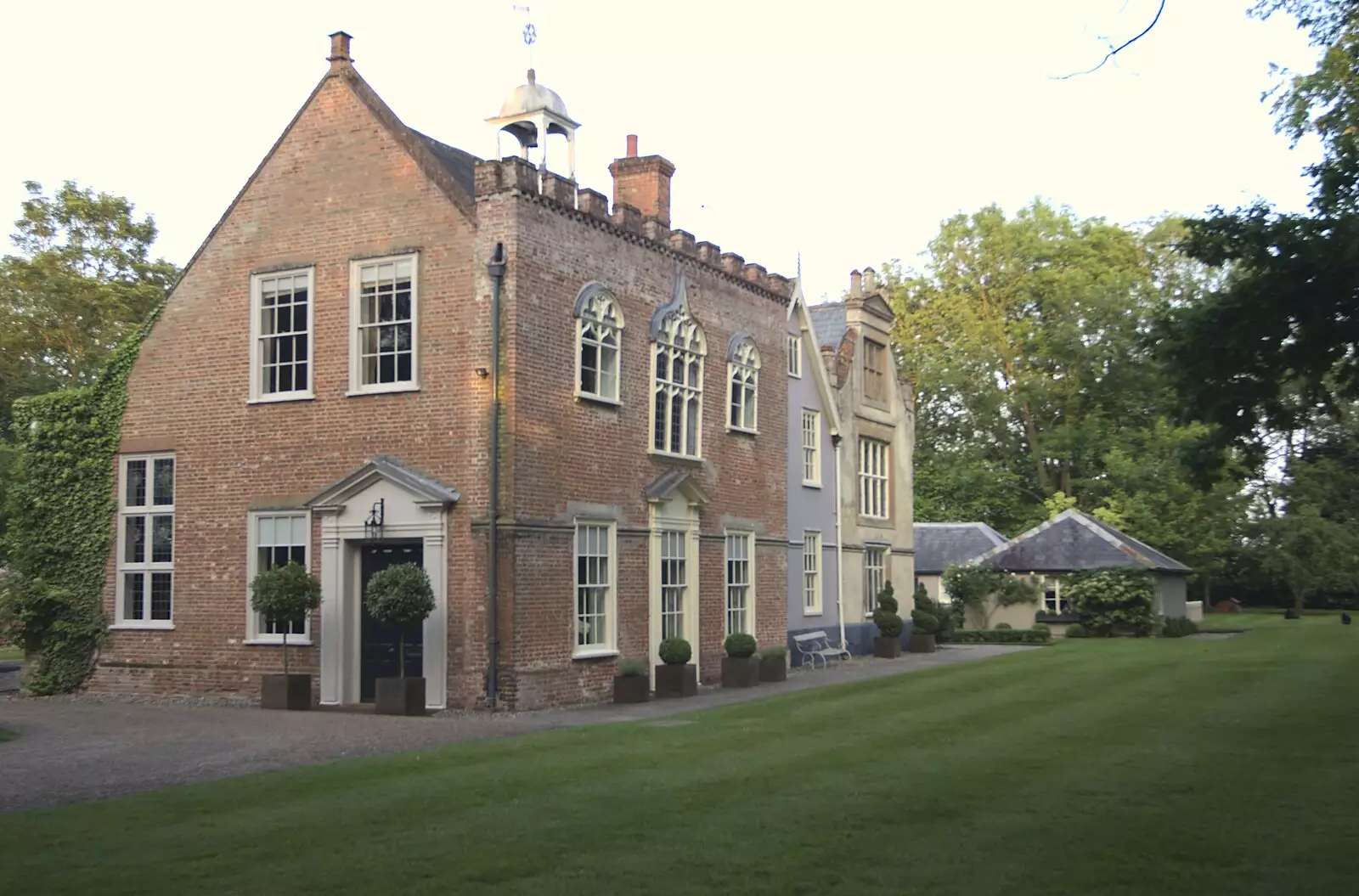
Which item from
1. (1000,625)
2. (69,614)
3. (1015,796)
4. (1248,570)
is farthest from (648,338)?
(1248,570)

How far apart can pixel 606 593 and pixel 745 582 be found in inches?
220

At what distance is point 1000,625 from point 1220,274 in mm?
25682

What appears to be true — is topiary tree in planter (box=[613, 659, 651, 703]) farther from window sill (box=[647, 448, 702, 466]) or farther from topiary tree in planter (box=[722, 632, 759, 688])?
window sill (box=[647, 448, 702, 466])

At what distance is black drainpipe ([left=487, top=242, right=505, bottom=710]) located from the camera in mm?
20453

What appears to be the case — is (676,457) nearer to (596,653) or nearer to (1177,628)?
(596,653)

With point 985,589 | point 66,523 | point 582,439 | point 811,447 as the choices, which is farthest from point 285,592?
point 985,589

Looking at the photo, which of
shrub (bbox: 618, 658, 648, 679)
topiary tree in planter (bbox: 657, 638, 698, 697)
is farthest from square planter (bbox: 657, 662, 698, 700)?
shrub (bbox: 618, 658, 648, 679)

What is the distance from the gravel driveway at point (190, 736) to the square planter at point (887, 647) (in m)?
10.3

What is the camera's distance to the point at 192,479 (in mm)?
23422

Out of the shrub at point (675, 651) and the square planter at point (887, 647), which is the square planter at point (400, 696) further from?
the square planter at point (887, 647)

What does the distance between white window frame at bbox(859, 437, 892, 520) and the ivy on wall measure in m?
18.7

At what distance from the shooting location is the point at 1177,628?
4669 centimetres

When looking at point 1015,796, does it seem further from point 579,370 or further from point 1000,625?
point 1000,625

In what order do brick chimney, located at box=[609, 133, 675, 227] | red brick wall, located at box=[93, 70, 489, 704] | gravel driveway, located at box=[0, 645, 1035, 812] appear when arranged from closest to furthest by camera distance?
gravel driveway, located at box=[0, 645, 1035, 812], red brick wall, located at box=[93, 70, 489, 704], brick chimney, located at box=[609, 133, 675, 227]
